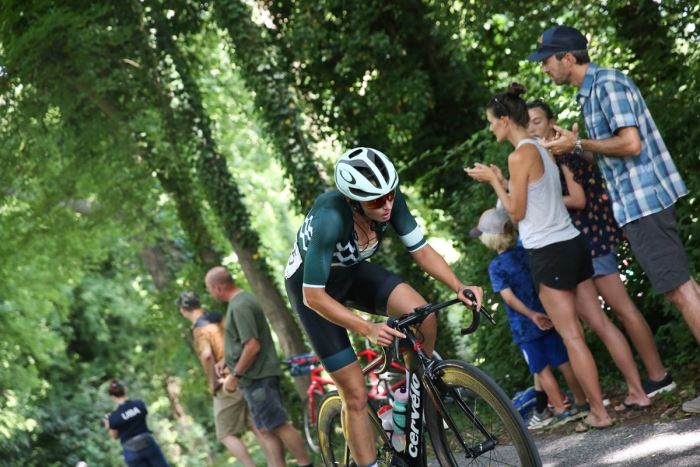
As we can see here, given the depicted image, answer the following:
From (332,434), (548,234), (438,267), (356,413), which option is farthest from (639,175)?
(332,434)

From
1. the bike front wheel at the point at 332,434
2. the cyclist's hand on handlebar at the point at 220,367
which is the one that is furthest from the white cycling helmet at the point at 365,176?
the cyclist's hand on handlebar at the point at 220,367

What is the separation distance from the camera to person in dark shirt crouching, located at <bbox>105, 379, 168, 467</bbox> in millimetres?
11016

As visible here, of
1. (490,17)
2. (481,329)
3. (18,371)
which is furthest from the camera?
(18,371)

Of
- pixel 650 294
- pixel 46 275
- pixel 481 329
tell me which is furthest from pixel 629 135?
pixel 46 275

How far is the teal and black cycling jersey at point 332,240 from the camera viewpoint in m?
4.67

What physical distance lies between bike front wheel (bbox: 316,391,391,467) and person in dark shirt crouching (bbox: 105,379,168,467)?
544 centimetres

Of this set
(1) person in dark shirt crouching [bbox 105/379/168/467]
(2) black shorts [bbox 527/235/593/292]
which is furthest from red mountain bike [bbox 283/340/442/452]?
(2) black shorts [bbox 527/235/593/292]

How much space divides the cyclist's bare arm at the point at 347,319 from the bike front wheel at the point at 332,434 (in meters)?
1.31

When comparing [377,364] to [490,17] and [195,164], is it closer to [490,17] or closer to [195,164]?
[490,17]

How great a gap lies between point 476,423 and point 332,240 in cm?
121

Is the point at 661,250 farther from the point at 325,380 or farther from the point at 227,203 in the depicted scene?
the point at 227,203

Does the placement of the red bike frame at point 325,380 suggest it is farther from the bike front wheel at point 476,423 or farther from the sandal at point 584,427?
the bike front wheel at point 476,423

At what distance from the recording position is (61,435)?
27.4 m

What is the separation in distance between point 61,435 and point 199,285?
1443 centimetres
